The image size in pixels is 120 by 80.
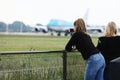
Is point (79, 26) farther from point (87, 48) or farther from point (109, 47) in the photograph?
point (109, 47)

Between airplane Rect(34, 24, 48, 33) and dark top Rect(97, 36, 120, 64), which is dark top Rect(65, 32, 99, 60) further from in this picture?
airplane Rect(34, 24, 48, 33)

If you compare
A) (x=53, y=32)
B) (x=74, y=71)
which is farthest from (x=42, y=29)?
(x=74, y=71)

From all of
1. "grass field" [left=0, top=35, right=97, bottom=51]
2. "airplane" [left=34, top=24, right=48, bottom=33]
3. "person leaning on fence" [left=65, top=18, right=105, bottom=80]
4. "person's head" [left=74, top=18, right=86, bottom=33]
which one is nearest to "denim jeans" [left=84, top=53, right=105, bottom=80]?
"person leaning on fence" [left=65, top=18, right=105, bottom=80]

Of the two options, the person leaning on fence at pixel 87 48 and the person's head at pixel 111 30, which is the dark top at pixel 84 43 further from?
the person's head at pixel 111 30

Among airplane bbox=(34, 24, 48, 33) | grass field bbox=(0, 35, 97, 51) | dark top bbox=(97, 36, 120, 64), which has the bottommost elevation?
grass field bbox=(0, 35, 97, 51)

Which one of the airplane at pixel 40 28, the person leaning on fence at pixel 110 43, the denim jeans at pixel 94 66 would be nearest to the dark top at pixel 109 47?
the person leaning on fence at pixel 110 43

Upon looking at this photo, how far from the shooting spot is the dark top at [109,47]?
26.7ft

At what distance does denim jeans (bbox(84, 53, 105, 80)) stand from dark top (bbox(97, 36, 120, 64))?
0.39 m

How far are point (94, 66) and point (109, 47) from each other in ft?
2.13

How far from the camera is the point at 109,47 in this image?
8148 millimetres

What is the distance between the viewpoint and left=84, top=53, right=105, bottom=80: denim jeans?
303 inches

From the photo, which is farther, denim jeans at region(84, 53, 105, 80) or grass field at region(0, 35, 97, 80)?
grass field at region(0, 35, 97, 80)

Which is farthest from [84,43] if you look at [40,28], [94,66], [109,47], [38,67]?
[40,28]

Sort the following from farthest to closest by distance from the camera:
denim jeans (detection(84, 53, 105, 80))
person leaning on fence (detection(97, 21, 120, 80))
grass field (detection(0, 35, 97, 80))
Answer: grass field (detection(0, 35, 97, 80)) → person leaning on fence (detection(97, 21, 120, 80)) → denim jeans (detection(84, 53, 105, 80))
